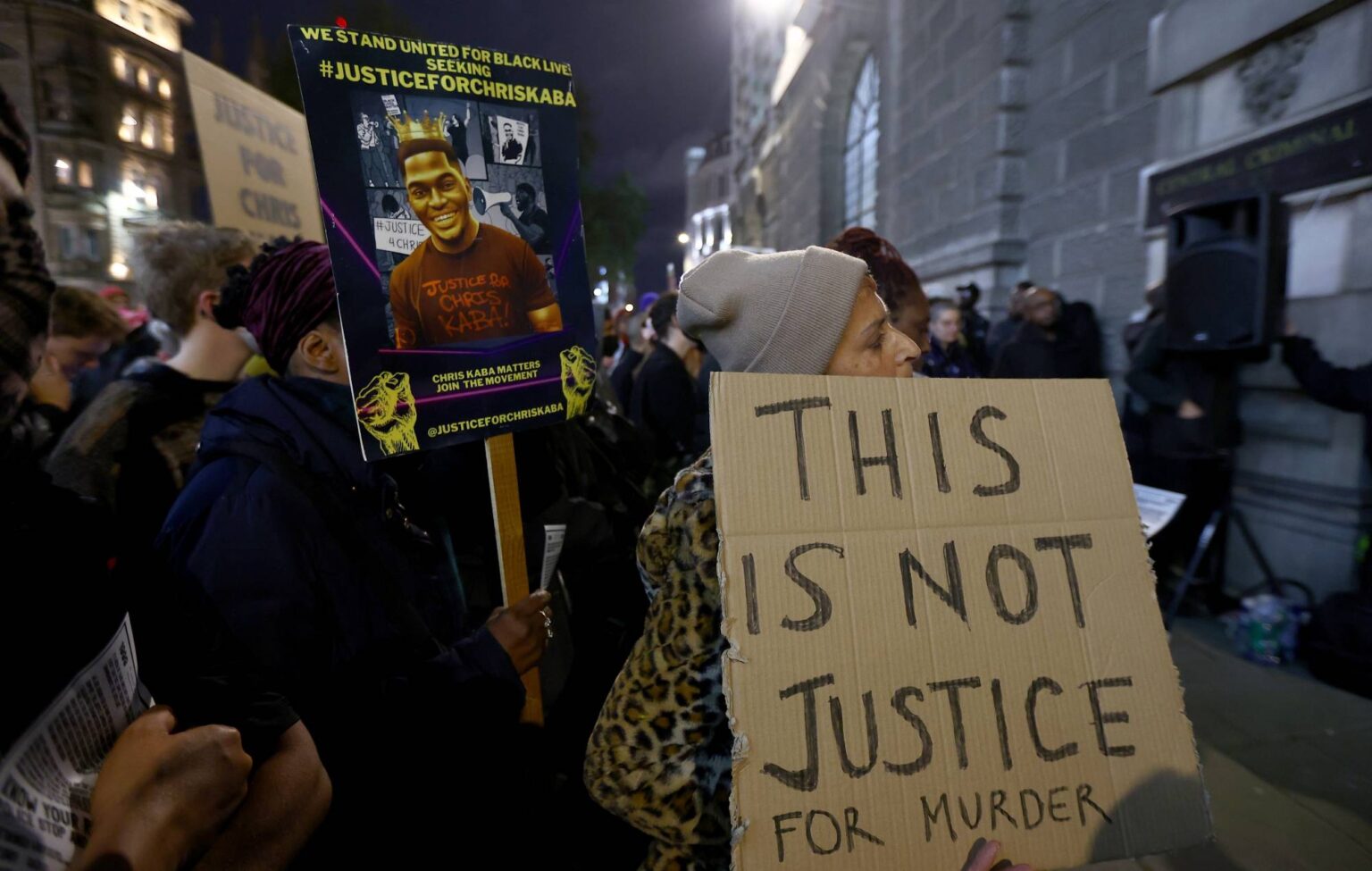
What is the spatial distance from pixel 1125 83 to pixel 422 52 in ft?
18.3

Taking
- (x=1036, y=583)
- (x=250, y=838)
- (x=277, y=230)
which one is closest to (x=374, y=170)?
(x=250, y=838)

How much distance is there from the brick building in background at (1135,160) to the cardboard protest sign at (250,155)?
4753 mm

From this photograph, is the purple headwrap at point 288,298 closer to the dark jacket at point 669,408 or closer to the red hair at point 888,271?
the red hair at point 888,271

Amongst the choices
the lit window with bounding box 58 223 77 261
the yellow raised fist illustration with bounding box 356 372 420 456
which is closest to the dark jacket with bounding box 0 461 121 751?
the yellow raised fist illustration with bounding box 356 372 420 456

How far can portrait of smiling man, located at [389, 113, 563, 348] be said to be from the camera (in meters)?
1.42

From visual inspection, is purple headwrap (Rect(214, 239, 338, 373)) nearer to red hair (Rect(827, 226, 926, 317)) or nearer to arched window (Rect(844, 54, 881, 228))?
red hair (Rect(827, 226, 926, 317))

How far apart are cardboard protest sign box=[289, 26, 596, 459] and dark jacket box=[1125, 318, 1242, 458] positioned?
3706mm

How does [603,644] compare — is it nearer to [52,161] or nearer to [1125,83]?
[1125,83]

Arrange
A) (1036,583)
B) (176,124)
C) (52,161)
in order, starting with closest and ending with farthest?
(1036,583) → (52,161) → (176,124)

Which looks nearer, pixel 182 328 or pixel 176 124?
pixel 182 328

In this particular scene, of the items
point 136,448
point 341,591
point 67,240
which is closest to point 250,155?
point 136,448

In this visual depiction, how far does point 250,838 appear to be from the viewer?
0.91 m

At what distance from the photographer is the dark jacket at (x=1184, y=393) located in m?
3.97

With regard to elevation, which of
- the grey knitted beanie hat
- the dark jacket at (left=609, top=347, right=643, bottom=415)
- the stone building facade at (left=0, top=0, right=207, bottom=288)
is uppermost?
the stone building facade at (left=0, top=0, right=207, bottom=288)
